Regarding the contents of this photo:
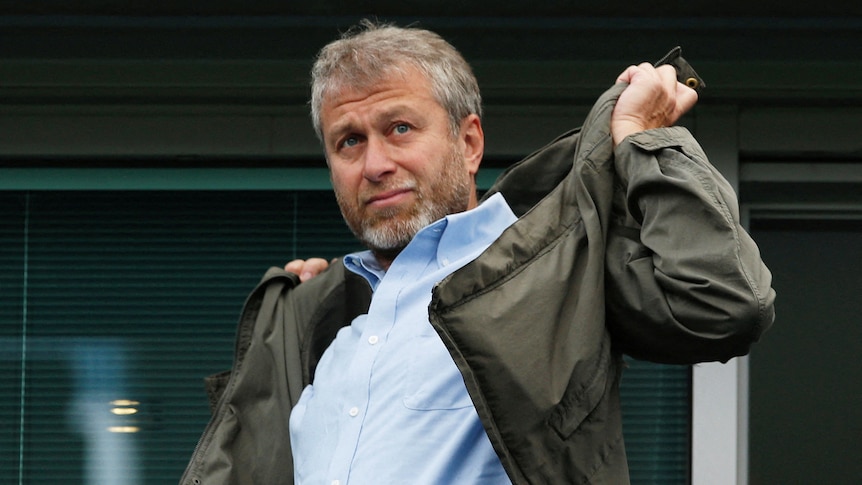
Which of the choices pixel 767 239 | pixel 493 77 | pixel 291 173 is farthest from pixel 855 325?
pixel 291 173

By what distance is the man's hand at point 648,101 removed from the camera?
223 cm

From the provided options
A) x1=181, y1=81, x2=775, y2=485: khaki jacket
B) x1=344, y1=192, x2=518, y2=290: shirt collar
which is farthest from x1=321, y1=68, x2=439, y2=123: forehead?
x1=181, y1=81, x2=775, y2=485: khaki jacket

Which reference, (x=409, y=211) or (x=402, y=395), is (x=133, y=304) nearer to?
(x=409, y=211)

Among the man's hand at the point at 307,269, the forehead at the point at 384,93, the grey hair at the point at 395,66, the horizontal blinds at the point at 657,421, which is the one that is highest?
the grey hair at the point at 395,66

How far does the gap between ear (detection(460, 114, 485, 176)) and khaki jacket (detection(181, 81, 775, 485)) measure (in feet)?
1.12

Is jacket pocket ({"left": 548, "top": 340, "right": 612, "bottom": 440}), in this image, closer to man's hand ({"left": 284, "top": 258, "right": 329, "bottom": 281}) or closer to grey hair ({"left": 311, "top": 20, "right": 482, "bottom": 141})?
grey hair ({"left": 311, "top": 20, "right": 482, "bottom": 141})

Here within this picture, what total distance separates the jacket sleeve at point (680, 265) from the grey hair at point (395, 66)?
1.62ft

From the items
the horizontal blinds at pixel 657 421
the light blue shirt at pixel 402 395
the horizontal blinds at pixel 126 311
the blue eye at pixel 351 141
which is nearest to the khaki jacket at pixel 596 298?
the light blue shirt at pixel 402 395

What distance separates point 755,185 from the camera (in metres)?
3.94

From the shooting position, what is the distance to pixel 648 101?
2.25 metres

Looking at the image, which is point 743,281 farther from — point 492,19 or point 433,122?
point 492,19

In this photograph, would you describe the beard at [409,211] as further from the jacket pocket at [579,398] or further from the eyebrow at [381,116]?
the jacket pocket at [579,398]

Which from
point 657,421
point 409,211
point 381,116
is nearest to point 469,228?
point 409,211

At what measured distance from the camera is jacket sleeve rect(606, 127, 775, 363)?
6.56 ft
